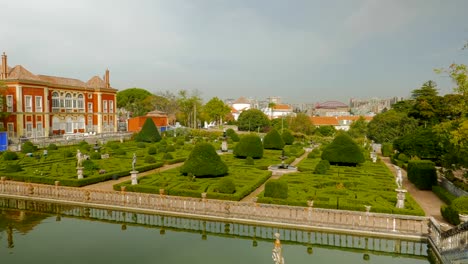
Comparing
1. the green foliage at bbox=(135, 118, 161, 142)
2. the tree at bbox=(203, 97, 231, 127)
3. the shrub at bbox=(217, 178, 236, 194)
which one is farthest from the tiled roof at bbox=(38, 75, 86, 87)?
the shrub at bbox=(217, 178, 236, 194)

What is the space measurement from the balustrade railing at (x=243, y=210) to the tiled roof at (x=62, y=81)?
35.6 m

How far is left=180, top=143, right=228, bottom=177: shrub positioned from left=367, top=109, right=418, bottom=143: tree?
34.6m

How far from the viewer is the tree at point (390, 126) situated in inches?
1866

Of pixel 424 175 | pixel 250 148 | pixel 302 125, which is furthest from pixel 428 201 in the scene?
pixel 302 125

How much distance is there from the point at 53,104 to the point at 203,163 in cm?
3664

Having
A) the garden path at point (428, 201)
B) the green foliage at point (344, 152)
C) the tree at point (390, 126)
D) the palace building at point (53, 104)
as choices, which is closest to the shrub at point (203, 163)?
the green foliage at point (344, 152)

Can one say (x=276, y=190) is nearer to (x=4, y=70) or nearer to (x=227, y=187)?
(x=227, y=187)

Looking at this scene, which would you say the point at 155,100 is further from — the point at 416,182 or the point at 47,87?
the point at 416,182

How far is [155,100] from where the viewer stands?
282ft

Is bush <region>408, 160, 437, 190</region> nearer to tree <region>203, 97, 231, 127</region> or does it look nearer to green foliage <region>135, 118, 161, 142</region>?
green foliage <region>135, 118, 161, 142</region>

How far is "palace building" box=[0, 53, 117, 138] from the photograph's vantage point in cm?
4222

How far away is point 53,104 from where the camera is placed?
159ft

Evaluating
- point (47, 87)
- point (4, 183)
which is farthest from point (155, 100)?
point (4, 183)

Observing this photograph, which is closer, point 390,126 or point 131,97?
point 390,126
